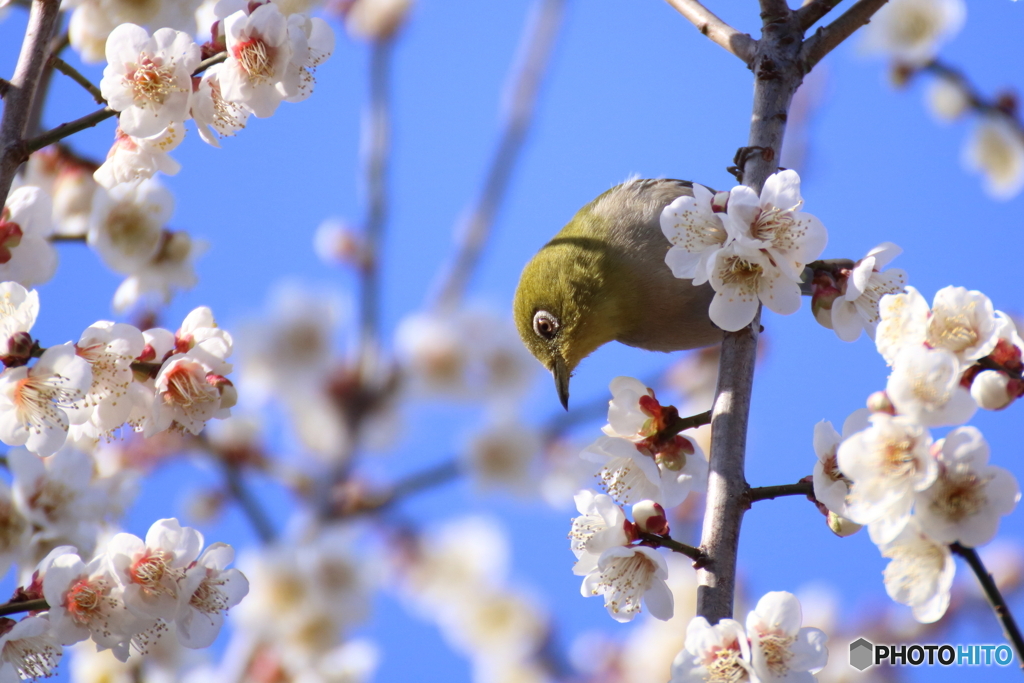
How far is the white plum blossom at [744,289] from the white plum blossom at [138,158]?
1.41m

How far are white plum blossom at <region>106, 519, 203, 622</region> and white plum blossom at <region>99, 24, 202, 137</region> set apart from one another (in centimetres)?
97

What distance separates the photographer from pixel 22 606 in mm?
2025

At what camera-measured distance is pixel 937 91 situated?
A: 470 cm

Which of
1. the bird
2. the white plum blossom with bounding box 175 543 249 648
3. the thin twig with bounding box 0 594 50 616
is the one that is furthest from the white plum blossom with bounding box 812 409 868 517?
the bird

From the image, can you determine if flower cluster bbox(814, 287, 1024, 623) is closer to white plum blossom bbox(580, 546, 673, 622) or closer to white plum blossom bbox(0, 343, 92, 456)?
white plum blossom bbox(580, 546, 673, 622)

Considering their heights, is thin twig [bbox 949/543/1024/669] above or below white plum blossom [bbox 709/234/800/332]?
below

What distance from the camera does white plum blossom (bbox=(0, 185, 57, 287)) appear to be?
216cm

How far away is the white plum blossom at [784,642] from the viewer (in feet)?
5.93

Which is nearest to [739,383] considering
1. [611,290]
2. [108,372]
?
[108,372]

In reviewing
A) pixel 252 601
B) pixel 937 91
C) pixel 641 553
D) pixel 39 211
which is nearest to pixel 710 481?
pixel 641 553

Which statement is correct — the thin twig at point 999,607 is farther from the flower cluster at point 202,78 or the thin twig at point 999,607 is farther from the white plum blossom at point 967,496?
the flower cluster at point 202,78

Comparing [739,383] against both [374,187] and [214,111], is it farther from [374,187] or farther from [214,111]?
[374,187]

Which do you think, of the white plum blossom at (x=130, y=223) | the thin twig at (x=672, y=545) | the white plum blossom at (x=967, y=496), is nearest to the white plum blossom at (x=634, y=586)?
the thin twig at (x=672, y=545)

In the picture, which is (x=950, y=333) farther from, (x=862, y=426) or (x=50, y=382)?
(x=50, y=382)
